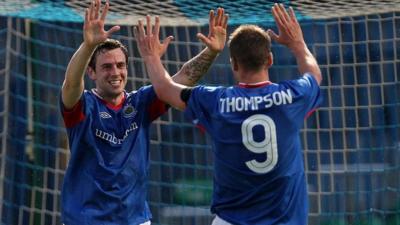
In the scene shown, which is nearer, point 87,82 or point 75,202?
point 75,202

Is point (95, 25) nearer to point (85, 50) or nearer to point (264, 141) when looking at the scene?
point (85, 50)

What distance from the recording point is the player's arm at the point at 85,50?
16.9ft

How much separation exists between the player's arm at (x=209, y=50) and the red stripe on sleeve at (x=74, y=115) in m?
0.51

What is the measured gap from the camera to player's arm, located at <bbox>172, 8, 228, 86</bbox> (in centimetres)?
518

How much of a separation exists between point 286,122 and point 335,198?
3577 mm

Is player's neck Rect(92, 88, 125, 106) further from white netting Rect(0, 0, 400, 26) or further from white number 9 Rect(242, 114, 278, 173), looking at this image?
white netting Rect(0, 0, 400, 26)

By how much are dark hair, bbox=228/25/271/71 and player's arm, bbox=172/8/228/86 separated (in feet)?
1.07

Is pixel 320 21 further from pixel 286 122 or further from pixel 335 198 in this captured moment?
pixel 286 122

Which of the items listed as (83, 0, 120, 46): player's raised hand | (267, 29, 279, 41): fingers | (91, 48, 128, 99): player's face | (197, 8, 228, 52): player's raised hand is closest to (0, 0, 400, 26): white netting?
(91, 48, 128, 99): player's face

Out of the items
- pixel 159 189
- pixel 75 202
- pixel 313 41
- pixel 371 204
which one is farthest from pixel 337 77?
pixel 75 202

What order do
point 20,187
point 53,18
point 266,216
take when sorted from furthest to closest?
1. point 20,187
2. point 53,18
3. point 266,216

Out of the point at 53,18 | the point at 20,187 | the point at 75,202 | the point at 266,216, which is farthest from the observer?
the point at 20,187

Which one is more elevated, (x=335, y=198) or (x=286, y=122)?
(x=286, y=122)

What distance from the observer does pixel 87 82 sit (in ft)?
26.6
